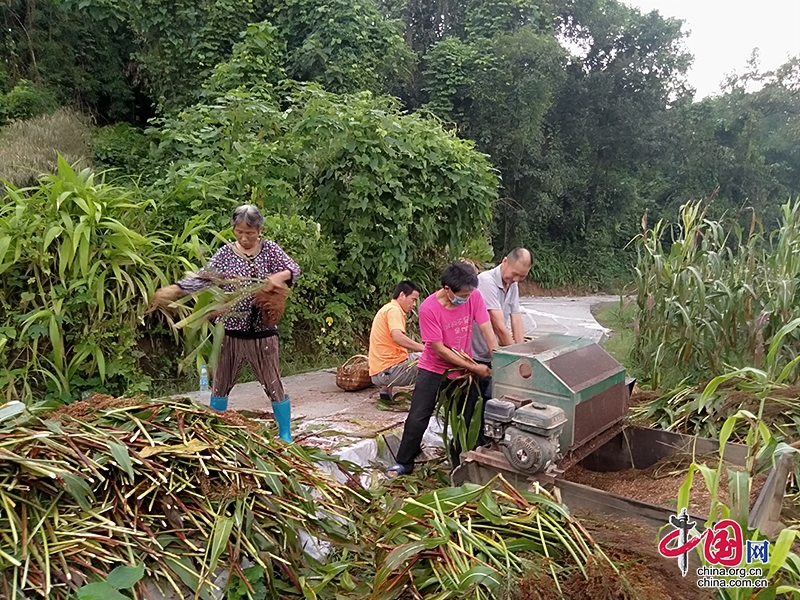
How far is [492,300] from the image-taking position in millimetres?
4188

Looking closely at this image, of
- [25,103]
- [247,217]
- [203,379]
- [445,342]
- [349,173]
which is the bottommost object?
[203,379]

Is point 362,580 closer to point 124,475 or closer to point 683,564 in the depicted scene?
point 124,475

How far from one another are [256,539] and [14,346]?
3.06 meters

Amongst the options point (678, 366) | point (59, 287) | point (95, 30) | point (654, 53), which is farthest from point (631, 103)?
point (59, 287)

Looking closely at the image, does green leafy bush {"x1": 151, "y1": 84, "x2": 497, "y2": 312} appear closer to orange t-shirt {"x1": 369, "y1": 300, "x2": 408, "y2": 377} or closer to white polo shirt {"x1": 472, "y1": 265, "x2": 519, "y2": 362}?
orange t-shirt {"x1": 369, "y1": 300, "x2": 408, "y2": 377}

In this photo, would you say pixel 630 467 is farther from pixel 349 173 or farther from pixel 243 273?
pixel 349 173

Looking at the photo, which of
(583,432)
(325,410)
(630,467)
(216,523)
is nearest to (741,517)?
(583,432)

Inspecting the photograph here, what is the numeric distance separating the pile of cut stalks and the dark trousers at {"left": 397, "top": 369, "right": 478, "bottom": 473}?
4.14 feet

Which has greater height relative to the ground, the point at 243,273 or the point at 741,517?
the point at 243,273

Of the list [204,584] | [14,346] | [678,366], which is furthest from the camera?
[678,366]

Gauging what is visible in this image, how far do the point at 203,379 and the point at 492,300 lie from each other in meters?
2.50

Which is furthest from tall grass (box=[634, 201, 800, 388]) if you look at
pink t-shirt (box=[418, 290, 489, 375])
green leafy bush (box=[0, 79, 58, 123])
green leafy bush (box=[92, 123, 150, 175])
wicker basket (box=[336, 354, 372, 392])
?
green leafy bush (box=[0, 79, 58, 123])

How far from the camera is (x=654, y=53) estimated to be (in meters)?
17.9

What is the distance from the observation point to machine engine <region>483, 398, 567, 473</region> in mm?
2891
